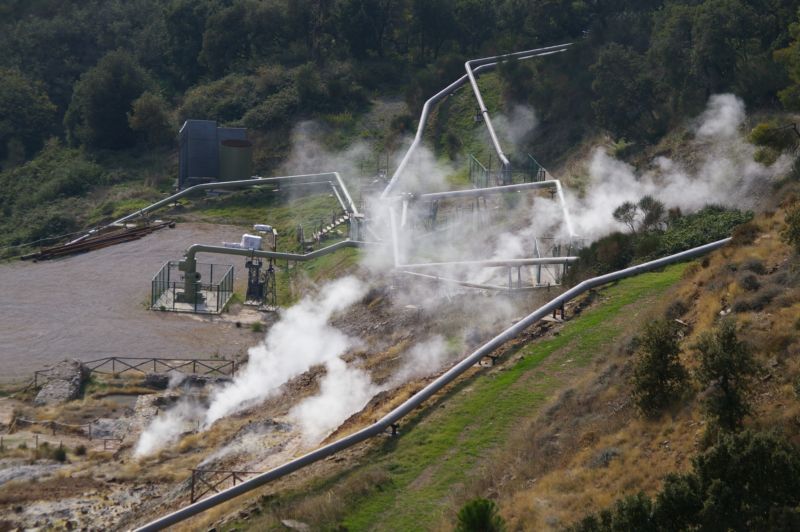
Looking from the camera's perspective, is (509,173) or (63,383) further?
(509,173)

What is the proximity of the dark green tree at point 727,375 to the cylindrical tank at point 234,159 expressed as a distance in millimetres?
47810

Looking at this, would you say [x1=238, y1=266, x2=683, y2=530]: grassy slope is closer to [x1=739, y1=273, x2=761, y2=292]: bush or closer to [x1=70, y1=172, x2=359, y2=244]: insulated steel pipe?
[x1=739, y1=273, x2=761, y2=292]: bush

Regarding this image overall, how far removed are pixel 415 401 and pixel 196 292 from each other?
2500 cm

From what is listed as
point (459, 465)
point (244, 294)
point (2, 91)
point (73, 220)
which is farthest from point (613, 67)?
point (2, 91)

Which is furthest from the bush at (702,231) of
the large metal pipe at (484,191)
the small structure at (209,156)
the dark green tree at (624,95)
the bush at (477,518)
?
the small structure at (209,156)

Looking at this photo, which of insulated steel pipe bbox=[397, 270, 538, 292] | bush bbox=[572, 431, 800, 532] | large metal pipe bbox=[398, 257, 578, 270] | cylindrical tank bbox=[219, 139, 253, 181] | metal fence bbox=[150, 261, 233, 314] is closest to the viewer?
bush bbox=[572, 431, 800, 532]

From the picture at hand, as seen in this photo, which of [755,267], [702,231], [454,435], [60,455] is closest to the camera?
[454,435]

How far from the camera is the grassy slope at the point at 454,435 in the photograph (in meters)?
23.2

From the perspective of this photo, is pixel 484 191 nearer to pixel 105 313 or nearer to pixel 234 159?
pixel 105 313

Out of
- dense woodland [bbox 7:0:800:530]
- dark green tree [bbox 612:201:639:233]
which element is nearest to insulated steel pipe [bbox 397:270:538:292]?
dense woodland [bbox 7:0:800:530]

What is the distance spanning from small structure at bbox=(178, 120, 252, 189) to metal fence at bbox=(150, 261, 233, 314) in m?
13.6

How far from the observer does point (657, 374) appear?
22.5 m

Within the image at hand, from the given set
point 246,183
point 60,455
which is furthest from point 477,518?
point 246,183

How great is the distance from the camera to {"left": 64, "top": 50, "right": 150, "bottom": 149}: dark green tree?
76.8 metres
